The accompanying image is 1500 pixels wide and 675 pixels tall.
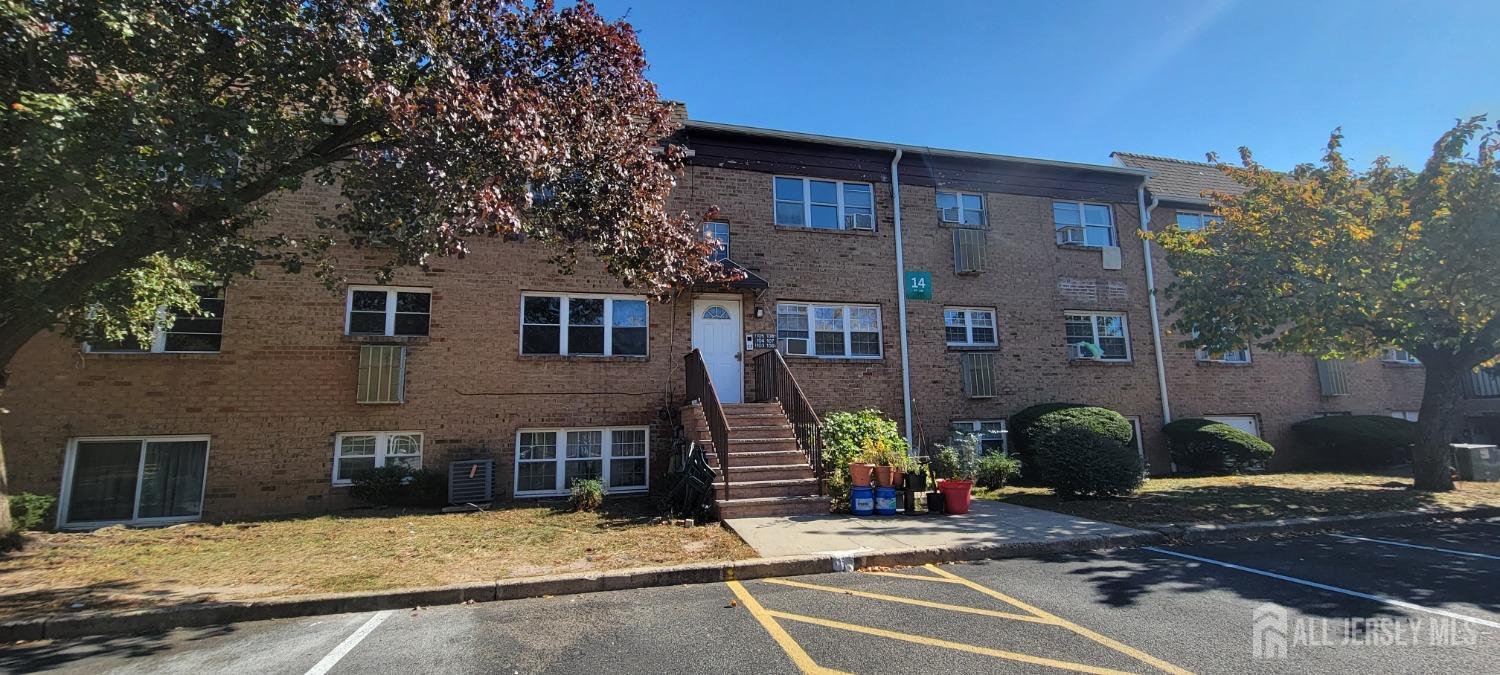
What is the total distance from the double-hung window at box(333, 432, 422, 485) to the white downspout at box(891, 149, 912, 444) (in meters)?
9.27

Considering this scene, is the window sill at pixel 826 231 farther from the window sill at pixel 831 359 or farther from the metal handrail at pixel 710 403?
the metal handrail at pixel 710 403

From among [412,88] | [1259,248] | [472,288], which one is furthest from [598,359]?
[1259,248]

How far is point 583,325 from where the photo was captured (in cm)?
1269

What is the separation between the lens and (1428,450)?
1135 centimetres

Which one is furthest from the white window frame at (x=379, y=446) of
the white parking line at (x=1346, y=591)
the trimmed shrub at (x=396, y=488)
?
the white parking line at (x=1346, y=591)

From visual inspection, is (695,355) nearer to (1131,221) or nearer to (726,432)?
(726,432)

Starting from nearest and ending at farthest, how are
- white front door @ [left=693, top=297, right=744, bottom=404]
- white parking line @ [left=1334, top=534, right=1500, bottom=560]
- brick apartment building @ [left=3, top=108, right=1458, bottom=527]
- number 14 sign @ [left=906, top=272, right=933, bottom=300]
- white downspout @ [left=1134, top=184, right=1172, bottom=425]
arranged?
white parking line @ [left=1334, top=534, right=1500, bottom=560] → brick apartment building @ [left=3, top=108, right=1458, bottom=527] → white front door @ [left=693, top=297, right=744, bottom=404] → number 14 sign @ [left=906, top=272, right=933, bottom=300] → white downspout @ [left=1134, top=184, right=1172, bottom=425]

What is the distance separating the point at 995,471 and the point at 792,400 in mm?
4149

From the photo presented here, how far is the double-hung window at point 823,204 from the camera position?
1423cm

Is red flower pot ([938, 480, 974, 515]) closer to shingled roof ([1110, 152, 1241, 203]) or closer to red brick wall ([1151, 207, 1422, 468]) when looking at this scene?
red brick wall ([1151, 207, 1422, 468])

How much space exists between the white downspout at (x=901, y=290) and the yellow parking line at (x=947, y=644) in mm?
8329

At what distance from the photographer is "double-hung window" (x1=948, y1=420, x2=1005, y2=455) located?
1418 centimetres

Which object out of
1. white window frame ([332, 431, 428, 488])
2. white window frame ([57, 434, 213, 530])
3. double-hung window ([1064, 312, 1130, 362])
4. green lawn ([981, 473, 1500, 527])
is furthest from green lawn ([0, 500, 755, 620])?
double-hung window ([1064, 312, 1130, 362])

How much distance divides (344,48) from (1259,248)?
536 inches
